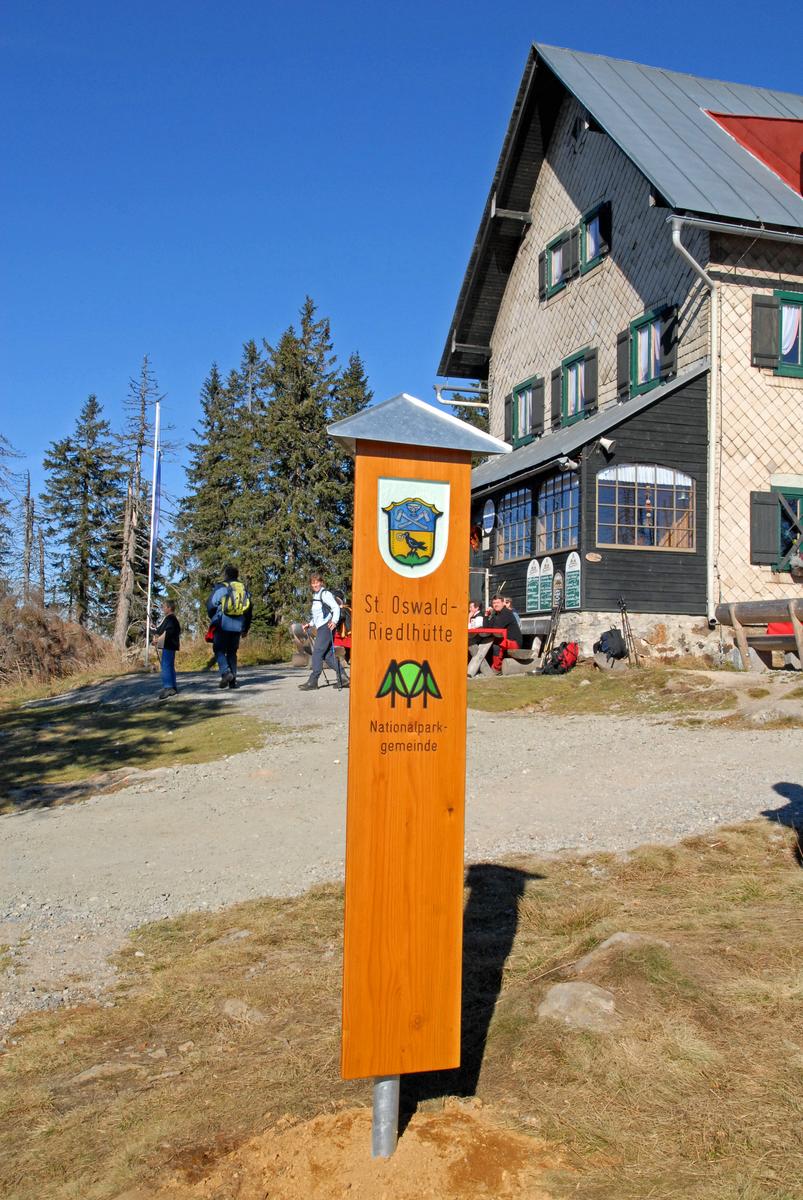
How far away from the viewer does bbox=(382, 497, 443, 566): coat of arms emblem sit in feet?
11.9

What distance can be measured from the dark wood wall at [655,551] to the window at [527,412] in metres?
6.50

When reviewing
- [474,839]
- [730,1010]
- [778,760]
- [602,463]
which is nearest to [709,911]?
[730,1010]

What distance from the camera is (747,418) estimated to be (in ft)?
68.7

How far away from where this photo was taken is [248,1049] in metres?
4.30

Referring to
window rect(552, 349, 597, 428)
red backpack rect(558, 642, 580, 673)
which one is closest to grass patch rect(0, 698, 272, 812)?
red backpack rect(558, 642, 580, 673)

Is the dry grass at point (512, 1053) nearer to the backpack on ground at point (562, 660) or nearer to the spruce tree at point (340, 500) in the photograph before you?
the backpack on ground at point (562, 660)

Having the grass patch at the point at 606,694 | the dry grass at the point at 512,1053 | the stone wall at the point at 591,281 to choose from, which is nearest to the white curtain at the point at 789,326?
the stone wall at the point at 591,281

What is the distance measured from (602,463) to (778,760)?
11623 millimetres

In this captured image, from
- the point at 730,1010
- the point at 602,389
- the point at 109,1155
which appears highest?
the point at 602,389

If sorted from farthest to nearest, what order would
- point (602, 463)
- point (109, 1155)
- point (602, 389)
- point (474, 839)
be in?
point (602, 389) → point (602, 463) → point (474, 839) → point (109, 1155)

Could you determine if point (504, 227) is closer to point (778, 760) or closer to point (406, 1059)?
point (778, 760)

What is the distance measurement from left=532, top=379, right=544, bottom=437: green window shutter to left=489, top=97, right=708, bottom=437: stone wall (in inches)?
9.4

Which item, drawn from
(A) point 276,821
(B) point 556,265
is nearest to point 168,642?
(A) point 276,821

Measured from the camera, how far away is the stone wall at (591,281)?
70.4 feet
